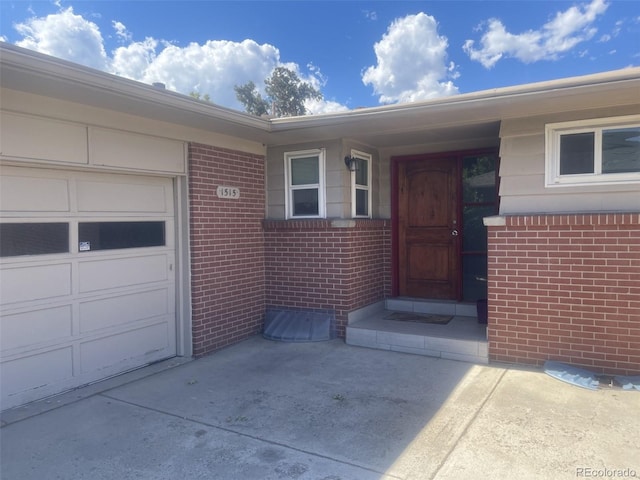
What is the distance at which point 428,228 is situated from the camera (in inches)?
264

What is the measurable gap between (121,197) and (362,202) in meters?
3.27

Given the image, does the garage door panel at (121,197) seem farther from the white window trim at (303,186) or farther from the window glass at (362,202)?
the window glass at (362,202)

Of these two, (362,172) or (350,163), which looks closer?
(350,163)

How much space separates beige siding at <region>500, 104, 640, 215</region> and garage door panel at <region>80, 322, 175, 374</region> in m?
4.11

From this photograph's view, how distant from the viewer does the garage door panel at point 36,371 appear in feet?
12.4

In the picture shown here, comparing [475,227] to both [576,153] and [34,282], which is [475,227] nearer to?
[576,153]

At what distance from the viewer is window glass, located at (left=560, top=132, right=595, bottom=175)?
452cm

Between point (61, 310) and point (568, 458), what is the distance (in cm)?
430

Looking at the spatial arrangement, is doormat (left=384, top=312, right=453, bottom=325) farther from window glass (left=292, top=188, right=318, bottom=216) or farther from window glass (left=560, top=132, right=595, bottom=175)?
window glass (left=560, top=132, right=595, bottom=175)

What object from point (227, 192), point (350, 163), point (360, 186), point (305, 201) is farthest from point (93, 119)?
point (360, 186)

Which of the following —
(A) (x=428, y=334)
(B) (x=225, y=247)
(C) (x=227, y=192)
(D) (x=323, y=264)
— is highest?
(C) (x=227, y=192)

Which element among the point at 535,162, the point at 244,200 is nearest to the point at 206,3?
the point at 244,200

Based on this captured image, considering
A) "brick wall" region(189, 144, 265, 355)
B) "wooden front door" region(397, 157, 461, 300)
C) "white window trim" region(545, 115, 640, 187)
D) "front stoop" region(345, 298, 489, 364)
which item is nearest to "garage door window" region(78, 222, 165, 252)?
"brick wall" region(189, 144, 265, 355)

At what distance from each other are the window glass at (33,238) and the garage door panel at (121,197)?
30 cm
